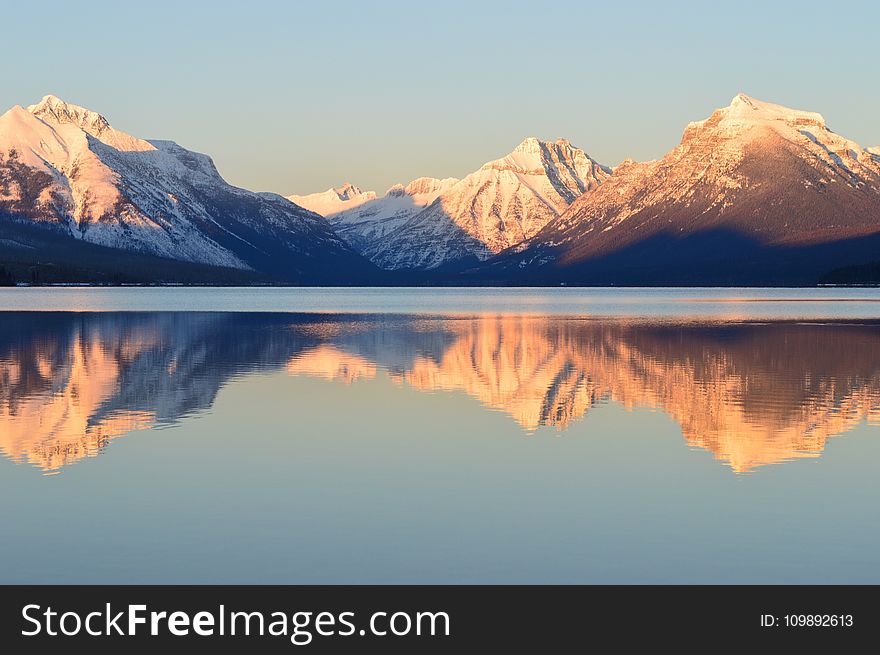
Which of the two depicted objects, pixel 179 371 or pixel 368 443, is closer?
pixel 368 443

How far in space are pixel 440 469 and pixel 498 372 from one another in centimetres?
2944

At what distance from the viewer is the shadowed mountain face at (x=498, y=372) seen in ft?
133

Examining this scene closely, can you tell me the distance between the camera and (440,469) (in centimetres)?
3334

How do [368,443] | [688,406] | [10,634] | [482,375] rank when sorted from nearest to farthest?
[10,634], [368,443], [688,406], [482,375]

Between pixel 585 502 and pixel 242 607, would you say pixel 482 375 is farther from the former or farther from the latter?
pixel 242 607

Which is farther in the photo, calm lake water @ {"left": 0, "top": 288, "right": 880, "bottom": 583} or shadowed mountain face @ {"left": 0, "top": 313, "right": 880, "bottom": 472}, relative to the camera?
shadowed mountain face @ {"left": 0, "top": 313, "right": 880, "bottom": 472}

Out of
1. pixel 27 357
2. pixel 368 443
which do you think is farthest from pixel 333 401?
pixel 27 357

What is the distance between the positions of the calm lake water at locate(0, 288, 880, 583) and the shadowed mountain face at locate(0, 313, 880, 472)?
0.29 meters

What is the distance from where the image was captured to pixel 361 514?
2722cm

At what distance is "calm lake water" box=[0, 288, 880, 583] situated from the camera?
915 inches

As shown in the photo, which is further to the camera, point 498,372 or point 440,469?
point 498,372

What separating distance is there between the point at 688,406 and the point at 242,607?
29203 millimetres

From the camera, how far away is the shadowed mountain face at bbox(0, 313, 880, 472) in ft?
133

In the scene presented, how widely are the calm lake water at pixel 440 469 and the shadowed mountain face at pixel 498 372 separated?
0.29m
